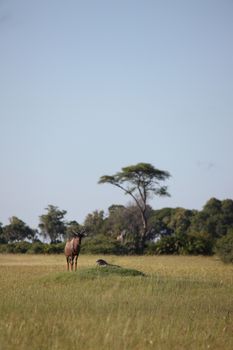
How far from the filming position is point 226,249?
33969 mm

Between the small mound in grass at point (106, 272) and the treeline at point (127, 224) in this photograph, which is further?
the treeline at point (127, 224)

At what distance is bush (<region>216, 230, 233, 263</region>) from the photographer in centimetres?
3322

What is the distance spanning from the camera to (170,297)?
13.2 meters

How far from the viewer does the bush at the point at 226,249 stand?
1308 inches

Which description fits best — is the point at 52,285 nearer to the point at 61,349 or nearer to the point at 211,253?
the point at 61,349

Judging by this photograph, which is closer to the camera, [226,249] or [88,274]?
[88,274]

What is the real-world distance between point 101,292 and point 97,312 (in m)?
3.77

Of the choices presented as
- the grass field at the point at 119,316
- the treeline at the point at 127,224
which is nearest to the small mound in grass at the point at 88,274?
the grass field at the point at 119,316

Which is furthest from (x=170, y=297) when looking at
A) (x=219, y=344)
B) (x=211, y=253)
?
(x=211, y=253)

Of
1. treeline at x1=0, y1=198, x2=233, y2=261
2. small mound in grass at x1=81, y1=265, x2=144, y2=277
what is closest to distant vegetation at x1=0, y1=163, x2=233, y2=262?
treeline at x1=0, y1=198, x2=233, y2=261

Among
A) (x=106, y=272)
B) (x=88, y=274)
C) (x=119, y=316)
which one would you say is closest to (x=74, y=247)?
(x=106, y=272)

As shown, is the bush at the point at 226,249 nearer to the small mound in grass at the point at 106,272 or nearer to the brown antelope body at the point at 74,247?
the brown antelope body at the point at 74,247

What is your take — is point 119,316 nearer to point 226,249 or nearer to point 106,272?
point 106,272

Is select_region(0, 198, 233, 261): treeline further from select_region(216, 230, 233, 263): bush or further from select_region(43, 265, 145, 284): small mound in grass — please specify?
select_region(43, 265, 145, 284): small mound in grass
